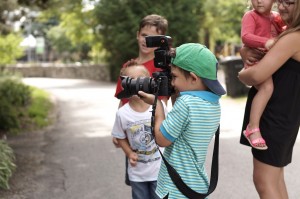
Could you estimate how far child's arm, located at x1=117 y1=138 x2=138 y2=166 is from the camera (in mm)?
3471

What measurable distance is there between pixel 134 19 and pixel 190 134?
22.1 metres

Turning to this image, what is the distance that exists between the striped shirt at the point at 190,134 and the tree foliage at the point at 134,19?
70.7 feet

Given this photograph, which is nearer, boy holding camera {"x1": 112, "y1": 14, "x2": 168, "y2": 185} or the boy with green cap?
the boy with green cap

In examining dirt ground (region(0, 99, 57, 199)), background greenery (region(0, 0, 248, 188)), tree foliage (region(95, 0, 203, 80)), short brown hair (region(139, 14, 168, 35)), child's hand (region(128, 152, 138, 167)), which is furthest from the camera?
tree foliage (region(95, 0, 203, 80))

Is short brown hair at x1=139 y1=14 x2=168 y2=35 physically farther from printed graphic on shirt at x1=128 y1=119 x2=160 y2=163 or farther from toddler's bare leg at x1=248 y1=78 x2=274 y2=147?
toddler's bare leg at x1=248 y1=78 x2=274 y2=147

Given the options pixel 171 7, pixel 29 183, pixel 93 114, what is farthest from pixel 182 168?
pixel 171 7

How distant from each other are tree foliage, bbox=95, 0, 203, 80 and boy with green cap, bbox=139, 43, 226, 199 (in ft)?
70.6

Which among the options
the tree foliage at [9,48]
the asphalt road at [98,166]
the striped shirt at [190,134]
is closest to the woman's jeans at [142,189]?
the striped shirt at [190,134]

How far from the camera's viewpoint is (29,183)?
5.97 meters

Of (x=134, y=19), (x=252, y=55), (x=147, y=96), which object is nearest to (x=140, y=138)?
(x=147, y=96)

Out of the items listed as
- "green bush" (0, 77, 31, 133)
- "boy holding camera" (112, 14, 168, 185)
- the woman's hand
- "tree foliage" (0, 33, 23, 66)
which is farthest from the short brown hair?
"tree foliage" (0, 33, 23, 66)

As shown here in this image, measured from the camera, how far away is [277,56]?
9.82 feet

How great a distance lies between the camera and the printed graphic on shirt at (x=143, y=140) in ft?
11.5

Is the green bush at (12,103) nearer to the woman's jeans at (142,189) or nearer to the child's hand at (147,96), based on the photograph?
the woman's jeans at (142,189)
